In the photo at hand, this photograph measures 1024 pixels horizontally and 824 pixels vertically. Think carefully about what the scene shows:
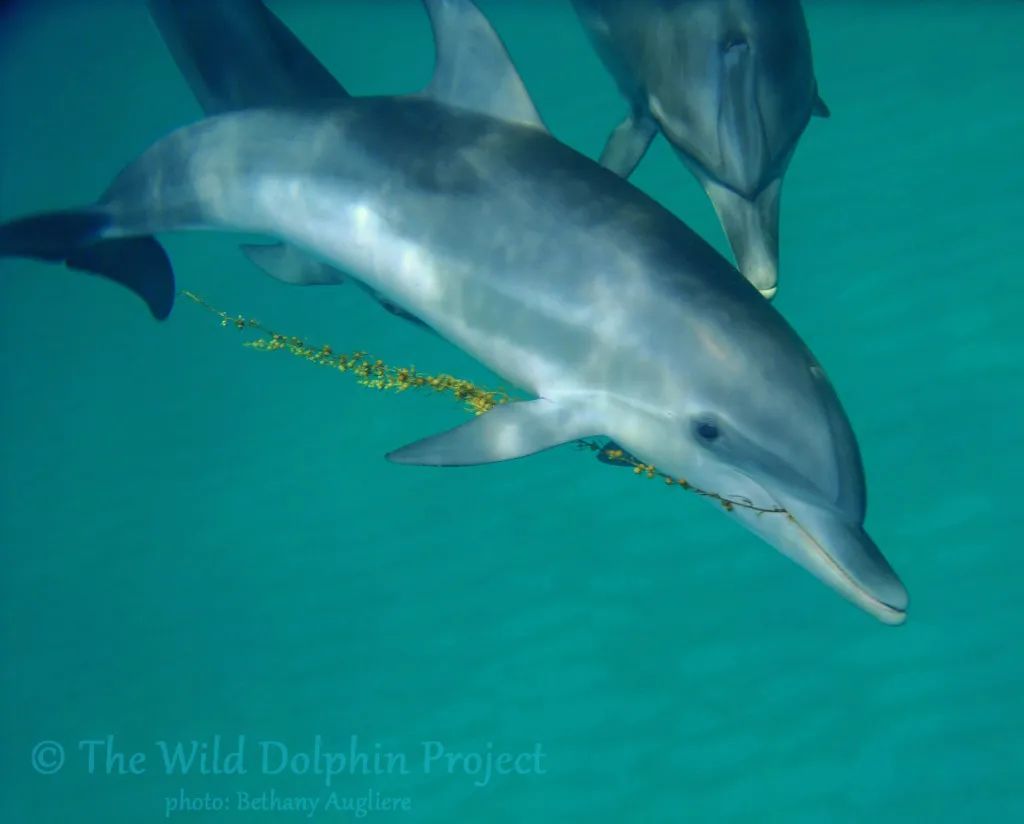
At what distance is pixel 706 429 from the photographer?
388 cm

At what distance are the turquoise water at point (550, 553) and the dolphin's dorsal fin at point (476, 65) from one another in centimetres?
305

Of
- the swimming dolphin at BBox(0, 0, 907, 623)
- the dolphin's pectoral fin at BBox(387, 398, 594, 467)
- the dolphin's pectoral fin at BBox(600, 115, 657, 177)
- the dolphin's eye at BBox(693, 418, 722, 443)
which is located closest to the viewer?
the swimming dolphin at BBox(0, 0, 907, 623)

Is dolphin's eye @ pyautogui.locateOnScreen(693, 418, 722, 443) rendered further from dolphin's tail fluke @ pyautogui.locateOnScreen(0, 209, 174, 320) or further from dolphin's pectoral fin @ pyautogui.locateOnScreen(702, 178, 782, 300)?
dolphin's tail fluke @ pyautogui.locateOnScreen(0, 209, 174, 320)

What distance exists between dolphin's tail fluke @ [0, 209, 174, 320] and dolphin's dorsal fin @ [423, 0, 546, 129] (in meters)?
2.45

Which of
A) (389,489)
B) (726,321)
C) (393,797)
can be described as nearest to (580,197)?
(726,321)

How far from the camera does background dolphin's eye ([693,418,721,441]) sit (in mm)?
3852

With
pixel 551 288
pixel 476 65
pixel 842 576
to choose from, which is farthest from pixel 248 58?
pixel 842 576

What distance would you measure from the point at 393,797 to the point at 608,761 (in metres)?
1.65

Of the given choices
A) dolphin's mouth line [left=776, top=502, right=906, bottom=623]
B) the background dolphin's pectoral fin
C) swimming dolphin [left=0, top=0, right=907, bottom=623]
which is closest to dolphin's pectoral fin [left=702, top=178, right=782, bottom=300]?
swimming dolphin [left=0, top=0, right=907, bottom=623]

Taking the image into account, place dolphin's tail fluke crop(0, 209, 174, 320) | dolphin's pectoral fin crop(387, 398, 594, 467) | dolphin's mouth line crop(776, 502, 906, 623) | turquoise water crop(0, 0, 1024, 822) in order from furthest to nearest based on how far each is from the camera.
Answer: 1. turquoise water crop(0, 0, 1024, 822)
2. dolphin's tail fluke crop(0, 209, 174, 320)
3. dolphin's pectoral fin crop(387, 398, 594, 467)
4. dolphin's mouth line crop(776, 502, 906, 623)

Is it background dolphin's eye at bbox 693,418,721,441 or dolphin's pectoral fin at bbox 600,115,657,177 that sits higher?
dolphin's pectoral fin at bbox 600,115,657,177

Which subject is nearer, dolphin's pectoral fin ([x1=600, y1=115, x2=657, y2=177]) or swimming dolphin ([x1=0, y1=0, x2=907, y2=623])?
swimming dolphin ([x1=0, y1=0, x2=907, y2=623])

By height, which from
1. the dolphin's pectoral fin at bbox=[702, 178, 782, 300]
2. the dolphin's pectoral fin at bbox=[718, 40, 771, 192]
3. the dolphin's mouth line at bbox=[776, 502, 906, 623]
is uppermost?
the dolphin's pectoral fin at bbox=[718, 40, 771, 192]

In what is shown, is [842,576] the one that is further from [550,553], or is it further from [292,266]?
[292,266]
